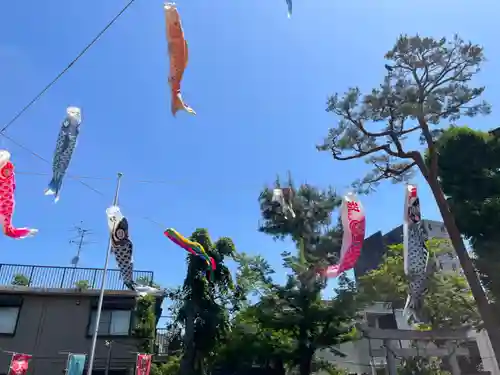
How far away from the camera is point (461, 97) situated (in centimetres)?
1382

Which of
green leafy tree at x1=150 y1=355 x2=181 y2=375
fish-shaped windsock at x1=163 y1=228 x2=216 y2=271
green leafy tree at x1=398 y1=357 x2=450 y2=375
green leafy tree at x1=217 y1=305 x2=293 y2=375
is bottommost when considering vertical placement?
green leafy tree at x1=398 y1=357 x2=450 y2=375

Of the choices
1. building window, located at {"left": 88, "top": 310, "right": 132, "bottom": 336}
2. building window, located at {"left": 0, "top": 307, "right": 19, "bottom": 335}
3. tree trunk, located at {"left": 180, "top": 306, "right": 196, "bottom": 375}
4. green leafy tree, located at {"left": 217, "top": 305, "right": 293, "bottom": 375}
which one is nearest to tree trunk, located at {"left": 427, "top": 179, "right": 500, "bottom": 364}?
green leafy tree, located at {"left": 217, "top": 305, "right": 293, "bottom": 375}

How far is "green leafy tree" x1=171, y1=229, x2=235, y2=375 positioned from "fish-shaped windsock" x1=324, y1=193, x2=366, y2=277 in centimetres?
647

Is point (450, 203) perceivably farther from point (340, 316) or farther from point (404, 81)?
point (340, 316)

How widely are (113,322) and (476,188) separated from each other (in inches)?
563

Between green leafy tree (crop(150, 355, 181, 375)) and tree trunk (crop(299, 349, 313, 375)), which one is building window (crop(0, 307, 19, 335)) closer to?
green leafy tree (crop(150, 355, 181, 375))

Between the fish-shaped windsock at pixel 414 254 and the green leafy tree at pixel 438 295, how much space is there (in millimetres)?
3908

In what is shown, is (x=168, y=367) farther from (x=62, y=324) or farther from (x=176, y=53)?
(x=176, y=53)

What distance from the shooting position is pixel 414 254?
1085cm

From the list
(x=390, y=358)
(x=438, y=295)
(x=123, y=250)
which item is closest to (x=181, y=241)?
(x=123, y=250)

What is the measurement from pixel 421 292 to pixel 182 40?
27.5ft

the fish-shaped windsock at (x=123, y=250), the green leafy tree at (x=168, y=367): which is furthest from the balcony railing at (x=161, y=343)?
the fish-shaped windsock at (x=123, y=250)

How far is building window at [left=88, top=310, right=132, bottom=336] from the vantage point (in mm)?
15609

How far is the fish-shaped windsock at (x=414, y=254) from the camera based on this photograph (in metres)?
10.5
